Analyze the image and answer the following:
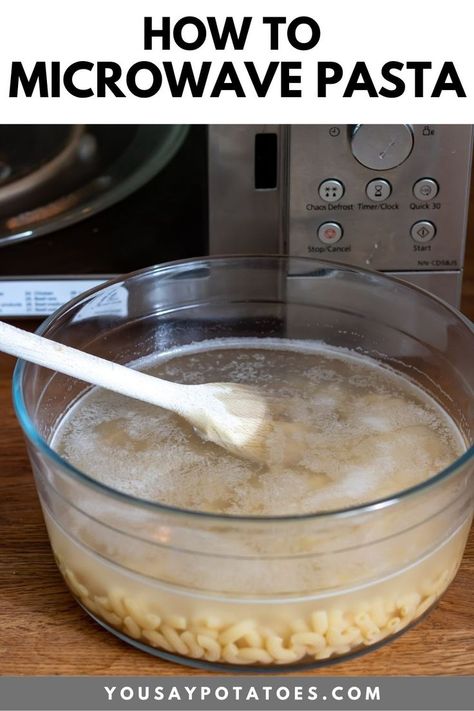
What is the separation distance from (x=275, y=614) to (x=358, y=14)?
45cm

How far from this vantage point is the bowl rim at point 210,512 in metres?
0.52

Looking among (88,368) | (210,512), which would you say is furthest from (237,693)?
(88,368)

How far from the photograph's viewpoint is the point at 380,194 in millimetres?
799

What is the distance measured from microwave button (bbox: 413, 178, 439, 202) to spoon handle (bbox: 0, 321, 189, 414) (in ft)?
0.88

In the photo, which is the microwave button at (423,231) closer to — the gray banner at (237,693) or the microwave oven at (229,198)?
the microwave oven at (229,198)

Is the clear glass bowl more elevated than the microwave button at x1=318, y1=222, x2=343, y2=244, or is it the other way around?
the microwave button at x1=318, y1=222, x2=343, y2=244

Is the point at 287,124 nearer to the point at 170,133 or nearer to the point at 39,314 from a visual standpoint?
the point at 170,133

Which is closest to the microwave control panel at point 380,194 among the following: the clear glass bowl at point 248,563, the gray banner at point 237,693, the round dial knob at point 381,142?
the round dial knob at point 381,142

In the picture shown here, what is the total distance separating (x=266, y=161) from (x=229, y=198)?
0.14ft

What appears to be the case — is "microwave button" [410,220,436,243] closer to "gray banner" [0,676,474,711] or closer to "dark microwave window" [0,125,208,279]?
"dark microwave window" [0,125,208,279]

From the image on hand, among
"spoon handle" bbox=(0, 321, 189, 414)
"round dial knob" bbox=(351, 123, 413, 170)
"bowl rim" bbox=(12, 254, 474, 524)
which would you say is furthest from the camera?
"round dial knob" bbox=(351, 123, 413, 170)

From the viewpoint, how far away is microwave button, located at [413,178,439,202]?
0.80m

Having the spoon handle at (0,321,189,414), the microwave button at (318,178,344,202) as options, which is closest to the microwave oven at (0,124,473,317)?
the microwave button at (318,178,344,202)

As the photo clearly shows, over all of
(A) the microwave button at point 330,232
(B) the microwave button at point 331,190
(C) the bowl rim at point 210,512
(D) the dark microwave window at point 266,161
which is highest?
(D) the dark microwave window at point 266,161
